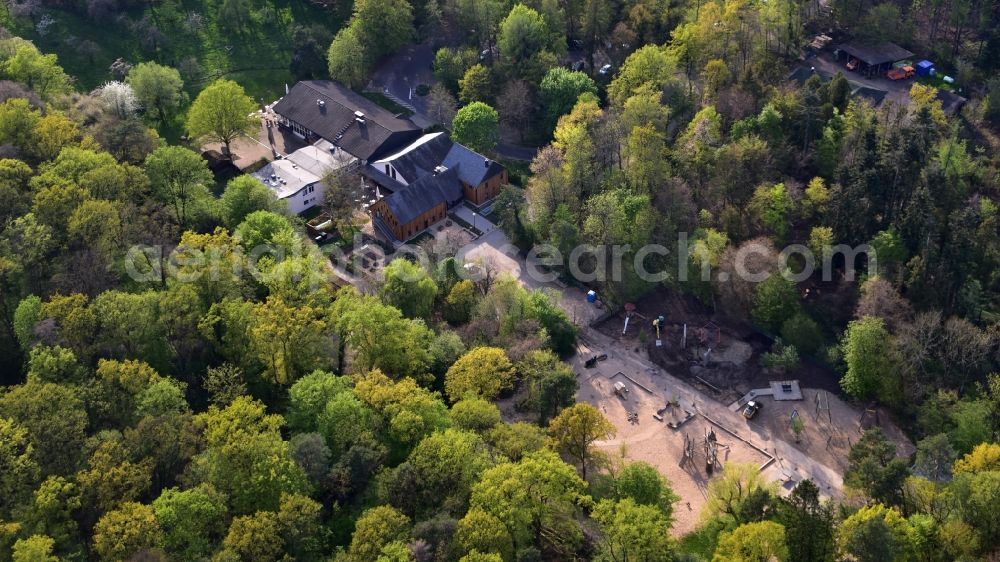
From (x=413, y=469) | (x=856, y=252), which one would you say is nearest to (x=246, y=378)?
(x=413, y=469)

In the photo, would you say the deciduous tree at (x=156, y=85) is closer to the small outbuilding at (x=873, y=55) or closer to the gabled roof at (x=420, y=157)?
the gabled roof at (x=420, y=157)

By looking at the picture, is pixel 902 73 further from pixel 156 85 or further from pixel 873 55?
pixel 156 85

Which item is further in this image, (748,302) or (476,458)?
(748,302)

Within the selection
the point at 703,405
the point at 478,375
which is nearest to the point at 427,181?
the point at 478,375

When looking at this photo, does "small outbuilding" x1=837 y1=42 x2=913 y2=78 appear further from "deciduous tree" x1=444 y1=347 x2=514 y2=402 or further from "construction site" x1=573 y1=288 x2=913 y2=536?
"deciduous tree" x1=444 y1=347 x2=514 y2=402

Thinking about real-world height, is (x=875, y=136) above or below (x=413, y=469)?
above

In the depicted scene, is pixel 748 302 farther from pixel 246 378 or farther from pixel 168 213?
pixel 168 213

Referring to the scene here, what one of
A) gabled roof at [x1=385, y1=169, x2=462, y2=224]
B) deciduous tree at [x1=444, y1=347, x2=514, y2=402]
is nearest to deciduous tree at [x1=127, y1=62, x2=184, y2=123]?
gabled roof at [x1=385, y1=169, x2=462, y2=224]
